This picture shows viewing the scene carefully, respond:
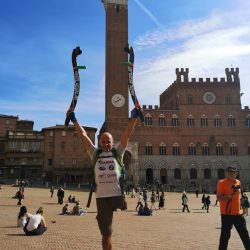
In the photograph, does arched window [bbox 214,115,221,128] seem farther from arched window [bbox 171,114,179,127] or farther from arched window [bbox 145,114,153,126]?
arched window [bbox 145,114,153,126]

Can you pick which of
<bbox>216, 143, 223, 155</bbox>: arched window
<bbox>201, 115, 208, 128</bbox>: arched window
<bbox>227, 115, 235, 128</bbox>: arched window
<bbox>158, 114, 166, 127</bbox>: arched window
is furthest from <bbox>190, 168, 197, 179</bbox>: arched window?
<bbox>227, 115, 235, 128</bbox>: arched window

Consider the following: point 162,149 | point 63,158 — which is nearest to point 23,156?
point 63,158

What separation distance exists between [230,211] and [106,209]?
251 centimetres

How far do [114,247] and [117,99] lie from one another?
4493 centimetres

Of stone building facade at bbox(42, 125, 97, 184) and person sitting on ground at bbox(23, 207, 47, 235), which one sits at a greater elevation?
stone building facade at bbox(42, 125, 97, 184)

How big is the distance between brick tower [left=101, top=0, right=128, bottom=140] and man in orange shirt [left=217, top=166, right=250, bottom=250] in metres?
45.5

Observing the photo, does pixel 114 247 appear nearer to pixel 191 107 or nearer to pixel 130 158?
pixel 130 158

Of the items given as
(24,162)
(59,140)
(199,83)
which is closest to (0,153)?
(24,162)

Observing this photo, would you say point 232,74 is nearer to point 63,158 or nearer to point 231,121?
point 231,121

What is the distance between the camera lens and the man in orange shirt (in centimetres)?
603

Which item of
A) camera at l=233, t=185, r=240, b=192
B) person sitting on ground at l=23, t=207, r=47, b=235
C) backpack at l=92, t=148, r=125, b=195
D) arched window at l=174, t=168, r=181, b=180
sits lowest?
person sitting on ground at l=23, t=207, r=47, b=235

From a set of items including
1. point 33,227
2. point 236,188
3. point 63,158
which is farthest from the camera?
point 63,158

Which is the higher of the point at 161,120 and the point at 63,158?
the point at 161,120

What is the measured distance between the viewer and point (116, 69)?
179 ft
